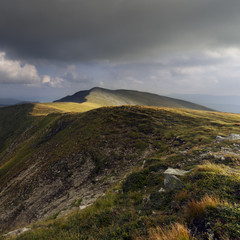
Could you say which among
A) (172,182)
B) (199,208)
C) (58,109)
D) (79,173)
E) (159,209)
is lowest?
(79,173)

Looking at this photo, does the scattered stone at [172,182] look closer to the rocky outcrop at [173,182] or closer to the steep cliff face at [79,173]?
the rocky outcrop at [173,182]

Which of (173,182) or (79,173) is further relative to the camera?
(79,173)

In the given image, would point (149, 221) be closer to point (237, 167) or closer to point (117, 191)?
point (117, 191)

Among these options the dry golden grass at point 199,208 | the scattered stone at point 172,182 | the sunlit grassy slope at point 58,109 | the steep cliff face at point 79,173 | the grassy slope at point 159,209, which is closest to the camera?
the grassy slope at point 159,209

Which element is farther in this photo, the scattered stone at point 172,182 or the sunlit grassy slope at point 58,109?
the sunlit grassy slope at point 58,109

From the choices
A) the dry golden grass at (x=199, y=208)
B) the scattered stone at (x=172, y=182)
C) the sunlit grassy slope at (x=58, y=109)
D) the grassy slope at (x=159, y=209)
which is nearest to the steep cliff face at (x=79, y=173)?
the grassy slope at (x=159, y=209)

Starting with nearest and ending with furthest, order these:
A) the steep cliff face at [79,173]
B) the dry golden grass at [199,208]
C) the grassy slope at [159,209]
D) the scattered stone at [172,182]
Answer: the grassy slope at [159,209] < the dry golden grass at [199,208] < the scattered stone at [172,182] < the steep cliff face at [79,173]

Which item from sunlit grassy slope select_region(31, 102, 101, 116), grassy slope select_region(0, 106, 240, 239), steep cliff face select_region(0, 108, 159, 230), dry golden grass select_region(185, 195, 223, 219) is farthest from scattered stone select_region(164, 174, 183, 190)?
sunlit grassy slope select_region(31, 102, 101, 116)

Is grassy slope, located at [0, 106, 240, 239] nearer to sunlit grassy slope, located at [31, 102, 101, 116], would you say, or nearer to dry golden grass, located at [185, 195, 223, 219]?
dry golden grass, located at [185, 195, 223, 219]

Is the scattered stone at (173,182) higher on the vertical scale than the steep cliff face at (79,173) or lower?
higher

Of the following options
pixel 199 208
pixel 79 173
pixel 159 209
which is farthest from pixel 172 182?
pixel 79 173

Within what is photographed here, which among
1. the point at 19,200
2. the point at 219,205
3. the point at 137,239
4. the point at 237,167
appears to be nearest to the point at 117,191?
the point at 137,239

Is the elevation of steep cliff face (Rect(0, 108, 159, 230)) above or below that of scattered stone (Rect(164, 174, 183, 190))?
below

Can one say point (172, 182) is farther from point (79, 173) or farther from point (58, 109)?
point (58, 109)
